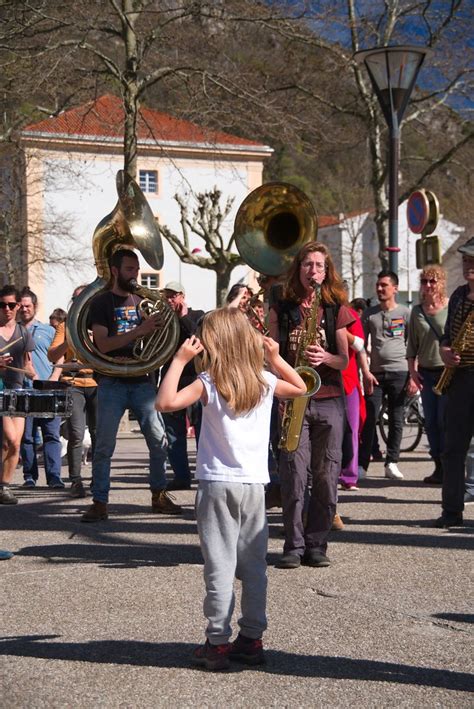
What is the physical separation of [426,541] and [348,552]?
64 cm

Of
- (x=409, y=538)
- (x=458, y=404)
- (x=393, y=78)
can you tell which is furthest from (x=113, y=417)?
(x=393, y=78)

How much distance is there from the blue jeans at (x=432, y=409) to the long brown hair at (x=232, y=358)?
236 inches

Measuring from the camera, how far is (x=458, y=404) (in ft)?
26.6

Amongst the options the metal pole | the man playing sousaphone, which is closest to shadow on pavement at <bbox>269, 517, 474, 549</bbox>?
the man playing sousaphone

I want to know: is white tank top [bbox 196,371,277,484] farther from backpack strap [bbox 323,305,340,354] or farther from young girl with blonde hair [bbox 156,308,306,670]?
backpack strap [bbox 323,305,340,354]

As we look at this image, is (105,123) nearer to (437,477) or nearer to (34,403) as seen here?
(437,477)

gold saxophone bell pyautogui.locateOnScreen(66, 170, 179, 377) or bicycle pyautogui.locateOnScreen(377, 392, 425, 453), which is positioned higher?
gold saxophone bell pyautogui.locateOnScreen(66, 170, 179, 377)

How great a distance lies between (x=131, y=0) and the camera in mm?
17906

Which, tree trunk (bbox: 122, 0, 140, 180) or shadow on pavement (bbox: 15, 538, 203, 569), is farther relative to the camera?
tree trunk (bbox: 122, 0, 140, 180)

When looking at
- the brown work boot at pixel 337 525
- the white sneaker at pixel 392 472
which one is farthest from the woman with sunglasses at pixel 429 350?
→ the brown work boot at pixel 337 525

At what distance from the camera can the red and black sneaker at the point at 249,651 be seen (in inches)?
191

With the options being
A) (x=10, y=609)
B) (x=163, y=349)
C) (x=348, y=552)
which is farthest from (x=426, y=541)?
(x=10, y=609)

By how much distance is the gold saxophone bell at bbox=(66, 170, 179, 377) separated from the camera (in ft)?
27.2

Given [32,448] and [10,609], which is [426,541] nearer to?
[10,609]
